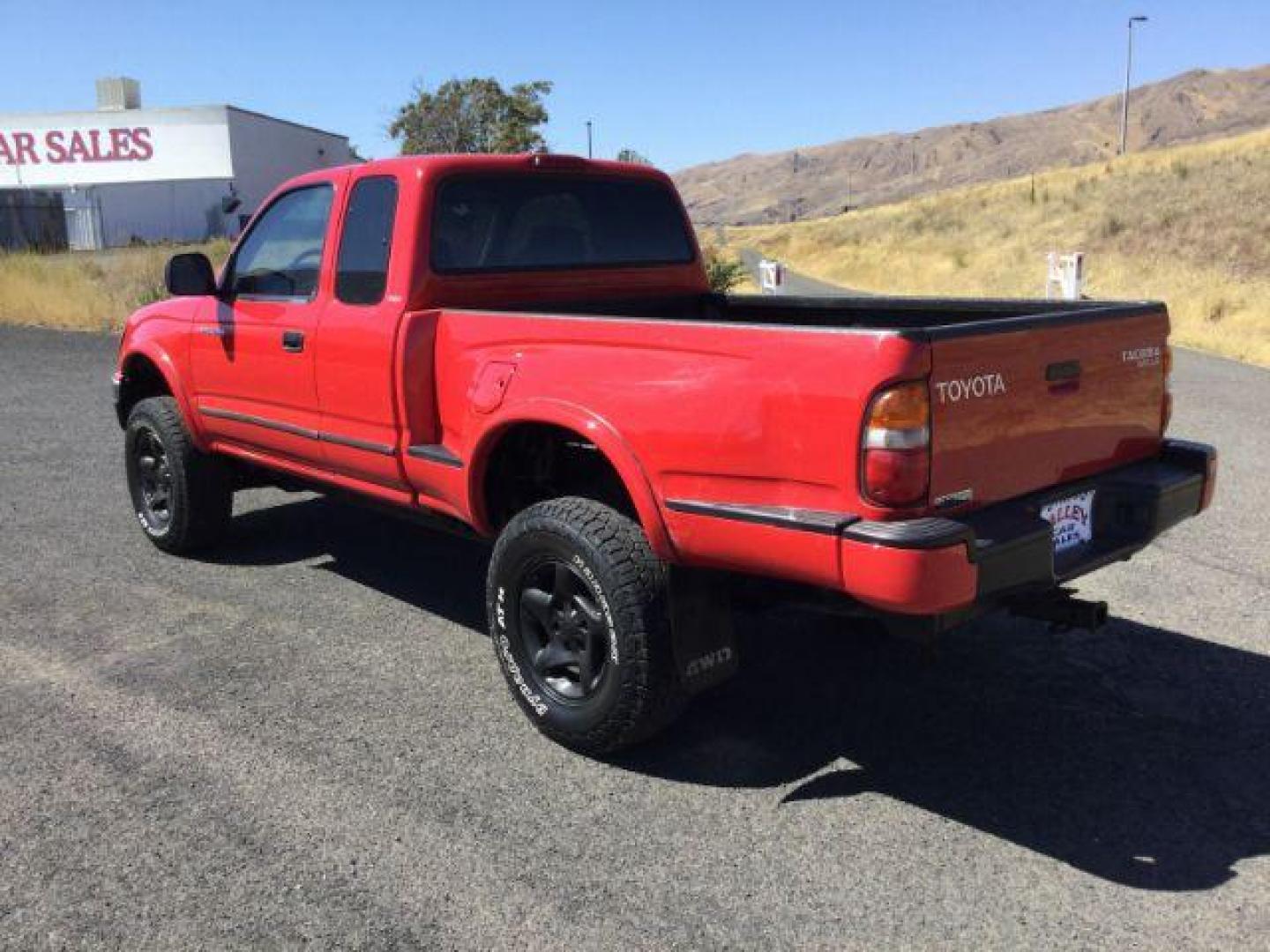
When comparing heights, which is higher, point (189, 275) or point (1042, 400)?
point (189, 275)

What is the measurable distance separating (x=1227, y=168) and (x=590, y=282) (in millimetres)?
39316

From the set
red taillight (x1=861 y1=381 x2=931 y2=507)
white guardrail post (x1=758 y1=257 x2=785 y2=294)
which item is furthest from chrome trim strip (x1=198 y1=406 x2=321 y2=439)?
white guardrail post (x1=758 y1=257 x2=785 y2=294)

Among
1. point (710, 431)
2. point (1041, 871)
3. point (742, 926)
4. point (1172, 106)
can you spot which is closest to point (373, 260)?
point (710, 431)

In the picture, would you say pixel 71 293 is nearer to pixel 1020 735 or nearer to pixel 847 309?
pixel 847 309

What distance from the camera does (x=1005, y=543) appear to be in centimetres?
297

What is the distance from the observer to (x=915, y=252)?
1586 inches

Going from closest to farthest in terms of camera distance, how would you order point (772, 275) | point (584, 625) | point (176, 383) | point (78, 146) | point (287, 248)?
point (584, 625) → point (287, 248) → point (176, 383) → point (772, 275) → point (78, 146)

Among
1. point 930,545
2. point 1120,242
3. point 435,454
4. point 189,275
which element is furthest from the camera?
point 1120,242

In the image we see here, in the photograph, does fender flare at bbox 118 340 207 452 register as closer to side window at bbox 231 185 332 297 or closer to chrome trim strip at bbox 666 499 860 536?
side window at bbox 231 185 332 297

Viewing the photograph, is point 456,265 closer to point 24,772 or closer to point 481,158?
point 481,158

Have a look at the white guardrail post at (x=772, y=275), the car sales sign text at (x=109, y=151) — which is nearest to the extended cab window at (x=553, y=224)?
the white guardrail post at (x=772, y=275)

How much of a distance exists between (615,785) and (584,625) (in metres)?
0.53

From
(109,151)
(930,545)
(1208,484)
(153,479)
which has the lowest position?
(153,479)

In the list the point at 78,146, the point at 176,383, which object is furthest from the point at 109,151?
the point at 176,383
